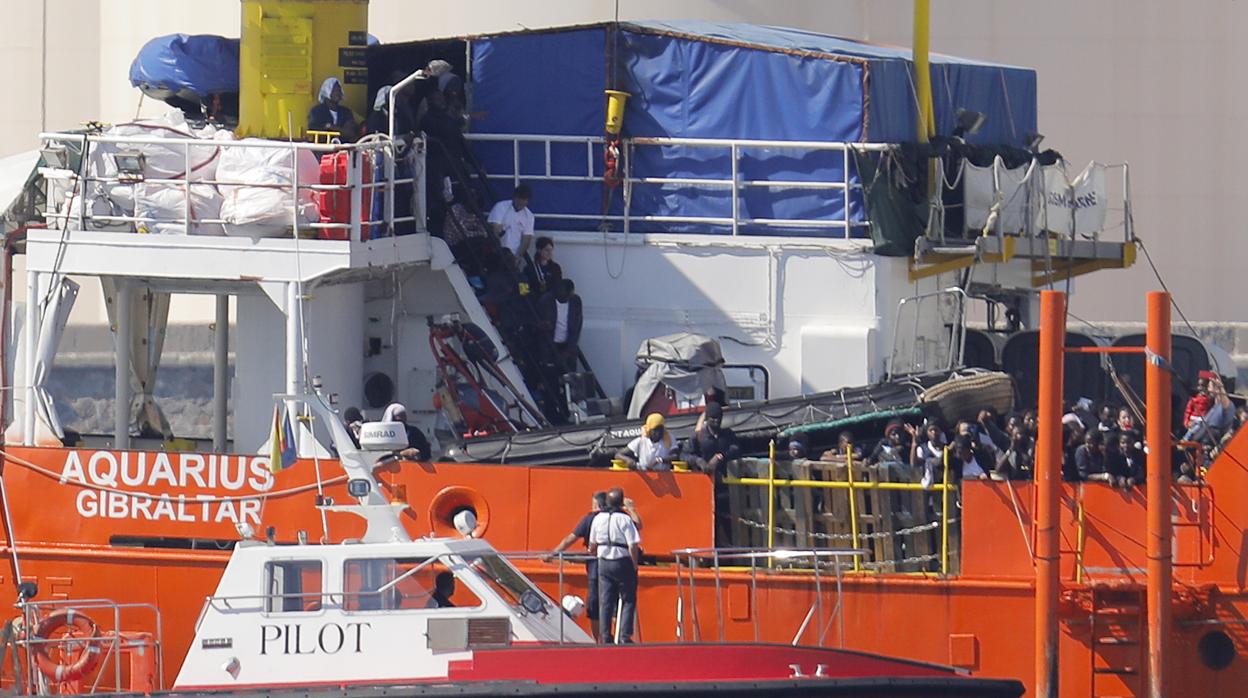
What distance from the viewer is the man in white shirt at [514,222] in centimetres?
1720

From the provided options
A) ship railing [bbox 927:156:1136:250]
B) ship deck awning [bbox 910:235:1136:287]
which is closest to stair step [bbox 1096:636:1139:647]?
ship deck awning [bbox 910:235:1136:287]

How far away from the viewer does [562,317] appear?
56.0 ft

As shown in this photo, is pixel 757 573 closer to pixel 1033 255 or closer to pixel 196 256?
pixel 196 256

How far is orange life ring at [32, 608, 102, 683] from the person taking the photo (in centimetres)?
1331

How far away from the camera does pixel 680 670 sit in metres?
12.7

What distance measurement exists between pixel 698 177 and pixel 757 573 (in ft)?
14.1

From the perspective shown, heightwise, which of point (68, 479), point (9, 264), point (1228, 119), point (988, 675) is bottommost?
point (988, 675)

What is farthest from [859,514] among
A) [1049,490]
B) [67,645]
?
[67,645]

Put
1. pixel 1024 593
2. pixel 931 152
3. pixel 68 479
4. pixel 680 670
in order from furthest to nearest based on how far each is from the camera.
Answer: pixel 931 152 → pixel 68 479 → pixel 1024 593 → pixel 680 670

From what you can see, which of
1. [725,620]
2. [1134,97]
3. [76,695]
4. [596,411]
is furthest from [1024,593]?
[1134,97]

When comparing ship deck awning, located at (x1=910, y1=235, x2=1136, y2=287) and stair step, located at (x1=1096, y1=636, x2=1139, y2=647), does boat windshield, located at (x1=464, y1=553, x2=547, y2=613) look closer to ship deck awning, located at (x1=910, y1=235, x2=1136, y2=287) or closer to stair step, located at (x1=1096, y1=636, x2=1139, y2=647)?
stair step, located at (x1=1096, y1=636, x2=1139, y2=647)

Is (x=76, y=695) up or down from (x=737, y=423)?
down

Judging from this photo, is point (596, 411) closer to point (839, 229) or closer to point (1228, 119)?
point (839, 229)

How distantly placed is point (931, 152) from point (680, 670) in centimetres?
614
